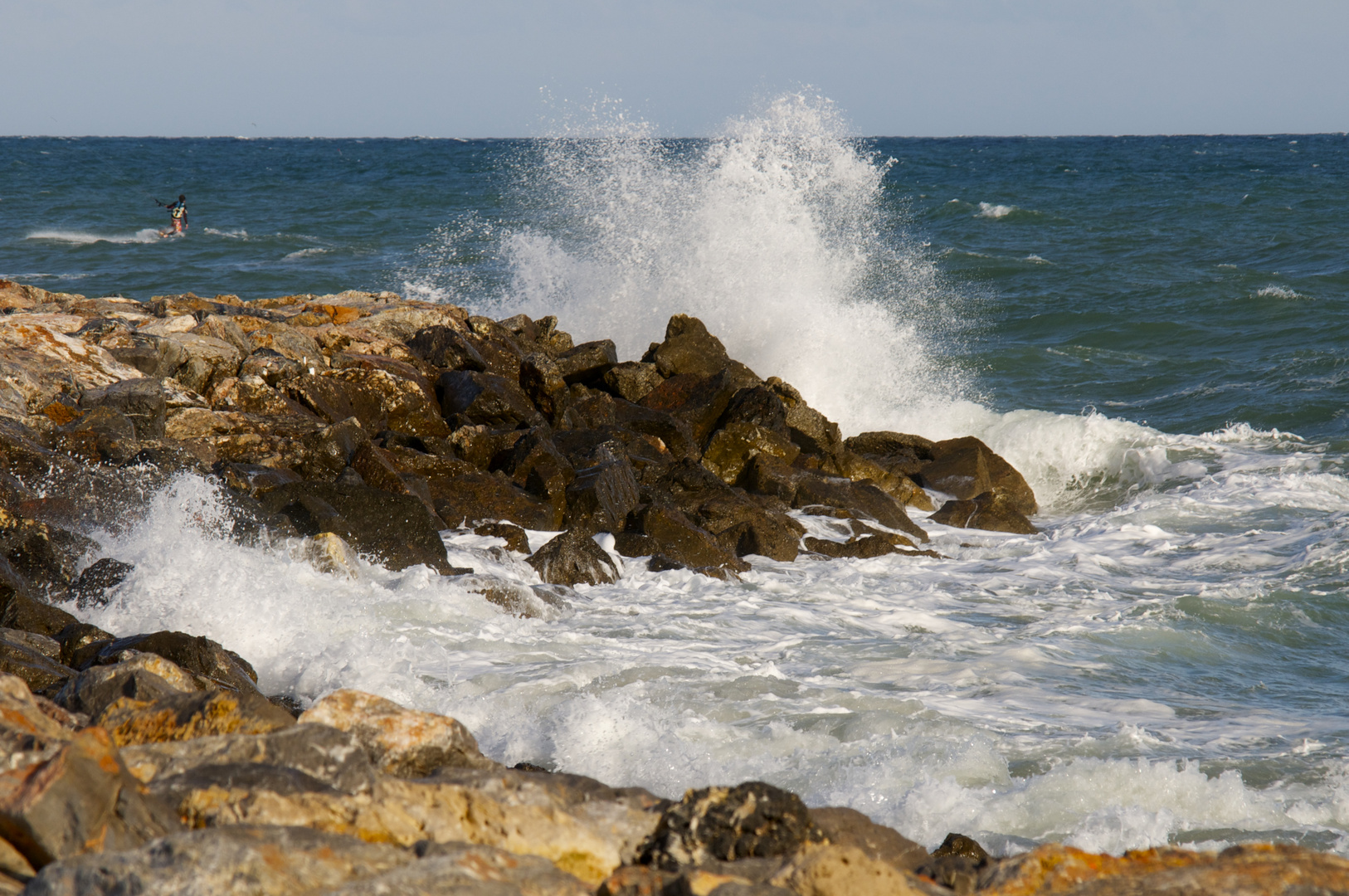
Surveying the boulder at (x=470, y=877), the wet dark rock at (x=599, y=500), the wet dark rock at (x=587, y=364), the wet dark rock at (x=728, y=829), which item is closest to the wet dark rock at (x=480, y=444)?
the wet dark rock at (x=599, y=500)

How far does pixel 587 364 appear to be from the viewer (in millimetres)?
9680

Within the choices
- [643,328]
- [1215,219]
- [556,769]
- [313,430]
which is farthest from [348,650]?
[1215,219]

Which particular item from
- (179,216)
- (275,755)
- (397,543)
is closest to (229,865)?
(275,755)

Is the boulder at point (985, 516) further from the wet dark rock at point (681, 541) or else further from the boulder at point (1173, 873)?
the boulder at point (1173, 873)

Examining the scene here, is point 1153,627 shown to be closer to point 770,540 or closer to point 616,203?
point 770,540

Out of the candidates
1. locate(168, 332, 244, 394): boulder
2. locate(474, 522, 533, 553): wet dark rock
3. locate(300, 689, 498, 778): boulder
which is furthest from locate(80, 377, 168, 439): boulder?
locate(300, 689, 498, 778): boulder

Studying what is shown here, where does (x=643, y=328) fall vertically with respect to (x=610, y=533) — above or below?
above

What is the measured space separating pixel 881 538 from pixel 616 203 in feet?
27.9

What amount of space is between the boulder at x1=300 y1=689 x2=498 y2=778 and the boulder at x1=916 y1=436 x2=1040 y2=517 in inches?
255

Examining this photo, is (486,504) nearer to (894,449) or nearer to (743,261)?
(894,449)

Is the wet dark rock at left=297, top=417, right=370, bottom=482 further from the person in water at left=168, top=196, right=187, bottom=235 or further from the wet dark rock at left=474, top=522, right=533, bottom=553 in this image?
the person in water at left=168, top=196, right=187, bottom=235

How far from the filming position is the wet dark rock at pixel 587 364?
380 inches

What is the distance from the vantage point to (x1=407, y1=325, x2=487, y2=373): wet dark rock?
9.16 metres

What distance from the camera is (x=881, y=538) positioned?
7199 millimetres
